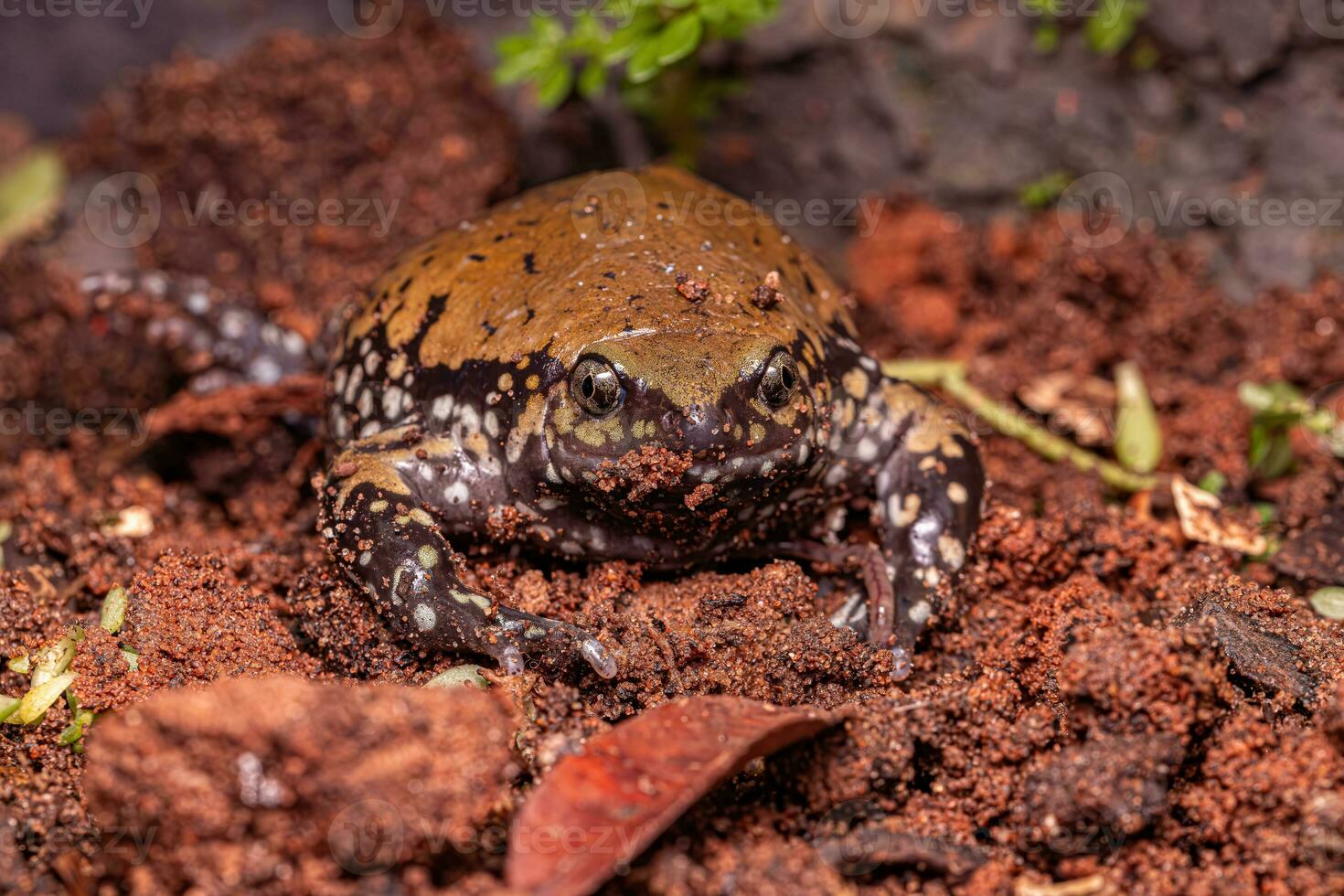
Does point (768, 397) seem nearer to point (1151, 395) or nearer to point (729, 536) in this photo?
point (729, 536)

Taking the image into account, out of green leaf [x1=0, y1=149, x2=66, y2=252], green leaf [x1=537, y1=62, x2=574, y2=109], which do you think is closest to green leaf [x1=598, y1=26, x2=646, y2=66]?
green leaf [x1=537, y1=62, x2=574, y2=109]

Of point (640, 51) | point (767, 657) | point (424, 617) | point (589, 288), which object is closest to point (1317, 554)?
point (767, 657)

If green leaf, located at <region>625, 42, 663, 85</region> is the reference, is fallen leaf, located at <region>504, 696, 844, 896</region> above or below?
below

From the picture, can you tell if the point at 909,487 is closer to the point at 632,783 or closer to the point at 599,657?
the point at 599,657

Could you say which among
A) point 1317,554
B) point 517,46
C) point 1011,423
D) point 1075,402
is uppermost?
point 517,46

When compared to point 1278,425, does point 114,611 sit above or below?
above

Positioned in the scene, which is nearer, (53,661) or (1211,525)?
(53,661)

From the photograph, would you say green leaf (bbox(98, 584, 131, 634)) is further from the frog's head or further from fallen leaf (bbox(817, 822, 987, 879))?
fallen leaf (bbox(817, 822, 987, 879))

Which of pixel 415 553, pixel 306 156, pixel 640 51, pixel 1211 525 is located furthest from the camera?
pixel 306 156
